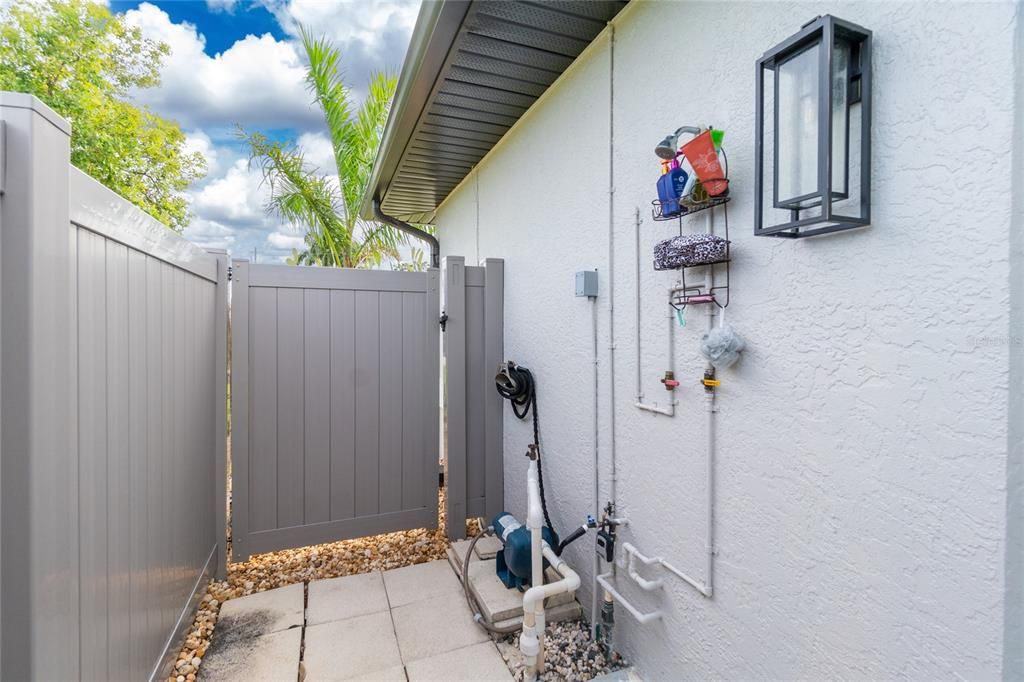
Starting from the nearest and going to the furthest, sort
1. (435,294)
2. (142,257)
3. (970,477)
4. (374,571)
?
(970,477), (142,257), (374,571), (435,294)

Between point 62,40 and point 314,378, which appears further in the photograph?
point 62,40

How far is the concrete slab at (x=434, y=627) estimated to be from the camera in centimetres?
260

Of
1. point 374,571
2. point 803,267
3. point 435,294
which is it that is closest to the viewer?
point 803,267

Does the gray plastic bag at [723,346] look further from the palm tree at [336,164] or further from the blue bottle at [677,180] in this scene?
the palm tree at [336,164]

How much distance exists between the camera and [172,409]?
2400 mm

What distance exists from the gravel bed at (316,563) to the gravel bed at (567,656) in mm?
1217

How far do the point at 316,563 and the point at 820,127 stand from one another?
398 centimetres

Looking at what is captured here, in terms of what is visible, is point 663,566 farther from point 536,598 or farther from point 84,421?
point 84,421

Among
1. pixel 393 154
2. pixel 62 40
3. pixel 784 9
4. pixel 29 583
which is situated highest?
pixel 62 40

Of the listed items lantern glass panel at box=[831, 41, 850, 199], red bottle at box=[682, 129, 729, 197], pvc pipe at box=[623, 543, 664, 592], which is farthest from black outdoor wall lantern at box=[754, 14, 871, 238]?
pvc pipe at box=[623, 543, 664, 592]

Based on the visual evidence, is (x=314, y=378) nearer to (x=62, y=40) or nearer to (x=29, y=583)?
(x=29, y=583)

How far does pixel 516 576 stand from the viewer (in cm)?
288

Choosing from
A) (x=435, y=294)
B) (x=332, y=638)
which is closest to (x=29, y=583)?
(x=332, y=638)

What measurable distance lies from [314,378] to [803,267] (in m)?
3.27
